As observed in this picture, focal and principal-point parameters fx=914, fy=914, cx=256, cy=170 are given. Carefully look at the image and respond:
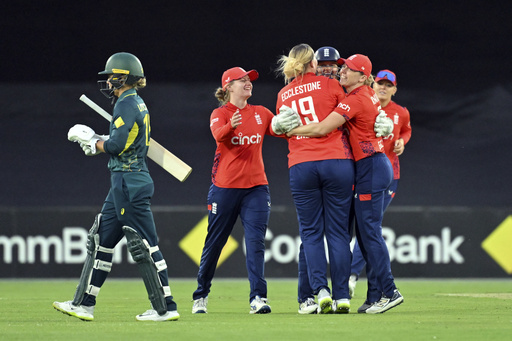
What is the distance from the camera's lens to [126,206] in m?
5.96

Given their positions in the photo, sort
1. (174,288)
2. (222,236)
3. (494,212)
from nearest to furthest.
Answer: (222,236) < (174,288) < (494,212)

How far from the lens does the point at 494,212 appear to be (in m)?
11.9

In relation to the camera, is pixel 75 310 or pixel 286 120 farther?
pixel 286 120

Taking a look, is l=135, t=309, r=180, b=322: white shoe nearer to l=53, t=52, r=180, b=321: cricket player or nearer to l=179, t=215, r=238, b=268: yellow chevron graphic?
l=53, t=52, r=180, b=321: cricket player

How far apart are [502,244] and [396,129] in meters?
3.37

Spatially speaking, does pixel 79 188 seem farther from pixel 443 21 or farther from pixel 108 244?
pixel 108 244

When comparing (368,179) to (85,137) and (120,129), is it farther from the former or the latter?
(85,137)

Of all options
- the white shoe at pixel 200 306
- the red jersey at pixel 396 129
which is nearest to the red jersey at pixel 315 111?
the white shoe at pixel 200 306

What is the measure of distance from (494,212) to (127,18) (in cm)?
640

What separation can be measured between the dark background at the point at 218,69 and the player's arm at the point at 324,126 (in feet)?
24.9

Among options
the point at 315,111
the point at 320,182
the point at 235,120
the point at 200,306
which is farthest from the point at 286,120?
the point at 200,306

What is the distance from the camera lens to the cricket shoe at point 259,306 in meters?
6.88

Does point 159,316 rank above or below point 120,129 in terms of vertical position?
below

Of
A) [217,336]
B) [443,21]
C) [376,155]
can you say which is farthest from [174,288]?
[443,21]
